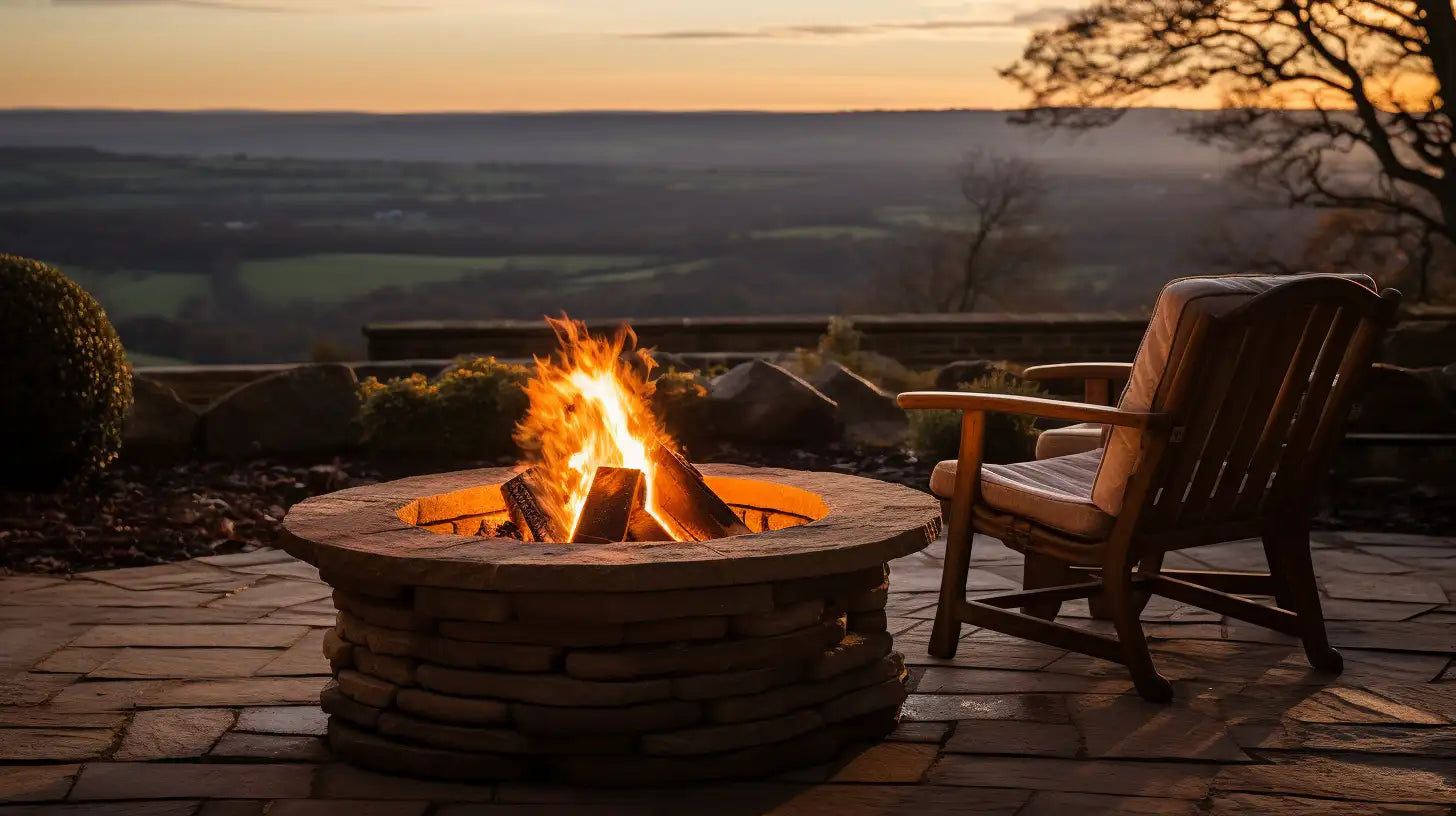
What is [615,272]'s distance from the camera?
2233 cm

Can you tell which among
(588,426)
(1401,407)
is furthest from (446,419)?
(1401,407)

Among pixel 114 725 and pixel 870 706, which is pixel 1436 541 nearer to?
pixel 870 706

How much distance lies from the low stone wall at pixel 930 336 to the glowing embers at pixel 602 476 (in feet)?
24.5

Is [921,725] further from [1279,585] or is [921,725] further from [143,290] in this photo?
[143,290]

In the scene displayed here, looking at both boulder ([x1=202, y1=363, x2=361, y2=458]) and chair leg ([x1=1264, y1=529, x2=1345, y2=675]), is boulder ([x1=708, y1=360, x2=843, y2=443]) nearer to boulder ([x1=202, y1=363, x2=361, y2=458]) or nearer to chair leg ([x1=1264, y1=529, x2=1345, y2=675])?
boulder ([x1=202, y1=363, x2=361, y2=458])

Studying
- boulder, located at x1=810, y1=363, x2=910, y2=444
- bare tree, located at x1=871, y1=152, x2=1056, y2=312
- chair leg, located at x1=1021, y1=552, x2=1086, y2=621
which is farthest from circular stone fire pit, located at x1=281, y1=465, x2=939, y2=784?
bare tree, located at x1=871, y1=152, x2=1056, y2=312

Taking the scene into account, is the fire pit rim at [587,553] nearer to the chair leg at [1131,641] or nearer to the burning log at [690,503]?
the burning log at [690,503]

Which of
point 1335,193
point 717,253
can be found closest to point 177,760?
point 1335,193

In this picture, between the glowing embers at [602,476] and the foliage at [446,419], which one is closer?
the glowing embers at [602,476]

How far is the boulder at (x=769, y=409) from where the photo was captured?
27.7ft

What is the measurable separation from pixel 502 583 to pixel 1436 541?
4.66m

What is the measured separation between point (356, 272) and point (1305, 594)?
57.0 feet

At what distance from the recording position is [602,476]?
398 centimetres

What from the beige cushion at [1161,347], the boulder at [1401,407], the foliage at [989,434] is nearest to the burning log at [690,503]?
the beige cushion at [1161,347]
